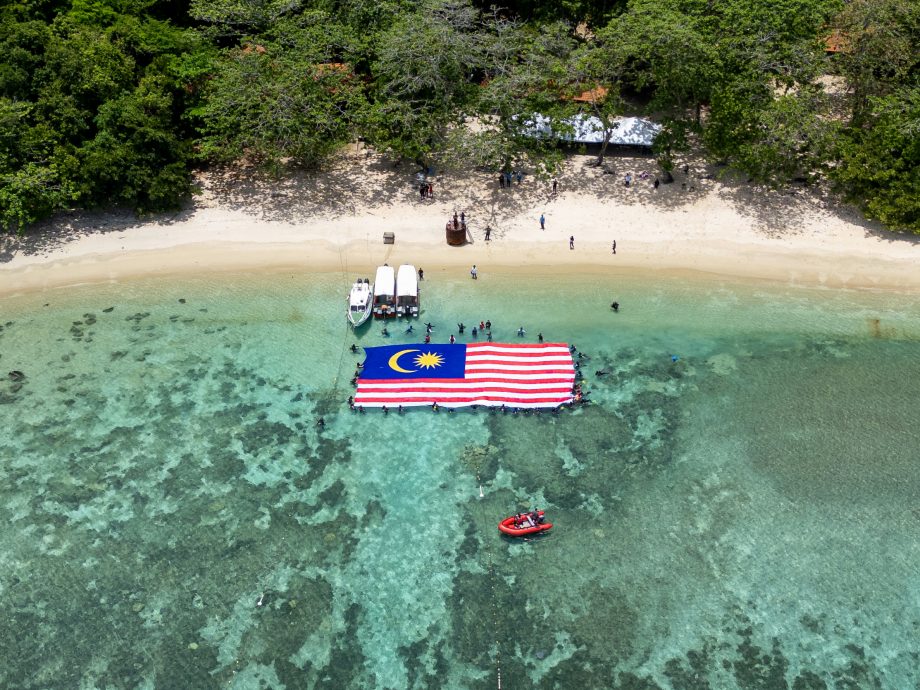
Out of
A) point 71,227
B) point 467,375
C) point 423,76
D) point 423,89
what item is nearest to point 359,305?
point 467,375

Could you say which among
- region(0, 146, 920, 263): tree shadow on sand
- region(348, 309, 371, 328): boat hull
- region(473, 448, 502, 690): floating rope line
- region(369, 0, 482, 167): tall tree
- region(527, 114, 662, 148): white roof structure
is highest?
region(369, 0, 482, 167): tall tree

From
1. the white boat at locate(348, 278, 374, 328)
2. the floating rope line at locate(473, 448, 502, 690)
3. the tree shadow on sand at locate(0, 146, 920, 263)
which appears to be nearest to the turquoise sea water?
the floating rope line at locate(473, 448, 502, 690)

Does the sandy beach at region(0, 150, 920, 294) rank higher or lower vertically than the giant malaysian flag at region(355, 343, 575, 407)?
higher

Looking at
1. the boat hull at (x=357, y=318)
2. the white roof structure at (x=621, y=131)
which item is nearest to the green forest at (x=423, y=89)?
the white roof structure at (x=621, y=131)

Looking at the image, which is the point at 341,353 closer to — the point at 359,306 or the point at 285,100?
the point at 359,306

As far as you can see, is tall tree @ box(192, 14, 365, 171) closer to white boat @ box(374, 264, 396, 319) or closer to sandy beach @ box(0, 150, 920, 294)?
sandy beach @ box(0, 150, 920, 294)

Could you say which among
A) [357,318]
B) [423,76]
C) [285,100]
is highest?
[423,76]
